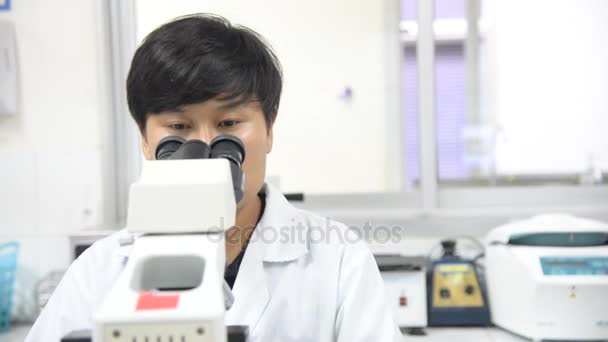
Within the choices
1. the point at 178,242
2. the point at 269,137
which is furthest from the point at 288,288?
the point at 178,242

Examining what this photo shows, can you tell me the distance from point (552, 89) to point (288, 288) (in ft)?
6.14

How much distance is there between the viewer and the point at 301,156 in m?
2.48

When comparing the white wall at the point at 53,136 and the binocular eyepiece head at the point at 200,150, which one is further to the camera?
the white wall at the point at 53,136

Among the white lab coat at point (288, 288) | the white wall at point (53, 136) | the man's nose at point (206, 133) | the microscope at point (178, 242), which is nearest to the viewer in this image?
the microscope at point (178, 242)

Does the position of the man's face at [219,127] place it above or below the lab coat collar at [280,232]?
above

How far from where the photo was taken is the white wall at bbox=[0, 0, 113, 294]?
2123 mm

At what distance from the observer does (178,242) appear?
0.61m

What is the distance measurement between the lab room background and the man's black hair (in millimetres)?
1075

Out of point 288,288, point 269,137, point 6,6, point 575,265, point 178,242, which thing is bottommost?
point 575,265

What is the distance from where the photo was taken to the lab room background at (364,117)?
2.14m

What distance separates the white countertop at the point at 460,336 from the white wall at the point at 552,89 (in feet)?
2.96

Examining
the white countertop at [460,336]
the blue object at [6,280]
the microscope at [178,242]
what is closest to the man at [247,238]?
the microscope at [178,242]

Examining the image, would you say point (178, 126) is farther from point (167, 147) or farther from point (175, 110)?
point (167, 147)

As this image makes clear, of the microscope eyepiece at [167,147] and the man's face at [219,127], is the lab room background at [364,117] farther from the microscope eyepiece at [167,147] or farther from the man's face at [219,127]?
the microscope eyepiece at [167,147]
